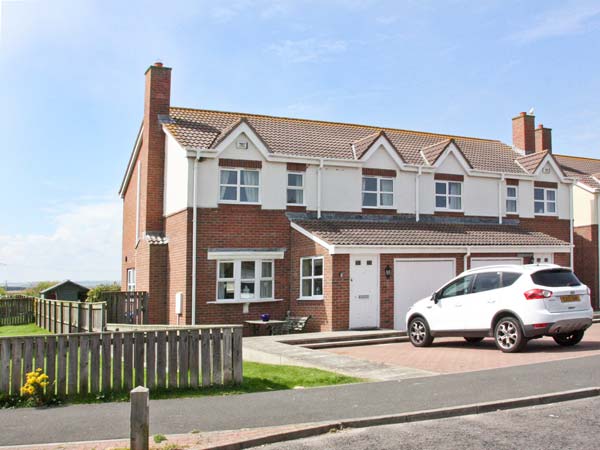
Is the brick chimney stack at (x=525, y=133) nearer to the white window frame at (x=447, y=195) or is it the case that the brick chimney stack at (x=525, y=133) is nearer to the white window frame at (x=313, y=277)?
the white window frame at (x=447, y=195)

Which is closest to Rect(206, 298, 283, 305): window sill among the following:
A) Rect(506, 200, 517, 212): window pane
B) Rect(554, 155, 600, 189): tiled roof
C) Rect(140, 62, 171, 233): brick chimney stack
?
Rect(140, 62, 171, 233): brick chimney stack

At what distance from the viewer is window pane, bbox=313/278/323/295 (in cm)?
2094

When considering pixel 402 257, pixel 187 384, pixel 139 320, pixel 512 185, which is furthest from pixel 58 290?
pixel 187 384

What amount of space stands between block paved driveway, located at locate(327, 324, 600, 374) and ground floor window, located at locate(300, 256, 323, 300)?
379cm

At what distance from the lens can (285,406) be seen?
900 cm

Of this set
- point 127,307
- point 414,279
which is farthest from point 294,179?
point 127,307

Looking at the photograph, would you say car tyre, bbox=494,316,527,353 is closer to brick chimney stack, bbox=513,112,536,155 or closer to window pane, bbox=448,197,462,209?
window pane, bbox=448,197,462,209

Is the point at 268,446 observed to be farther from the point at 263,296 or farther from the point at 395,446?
the point at 263,296

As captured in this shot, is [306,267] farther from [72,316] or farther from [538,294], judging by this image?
[538,294]

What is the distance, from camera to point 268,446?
721cm

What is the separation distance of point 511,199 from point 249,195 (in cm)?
1204

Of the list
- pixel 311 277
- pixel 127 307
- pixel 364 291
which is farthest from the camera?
pixel 127 307

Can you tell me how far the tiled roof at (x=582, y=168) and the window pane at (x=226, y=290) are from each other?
18340mm

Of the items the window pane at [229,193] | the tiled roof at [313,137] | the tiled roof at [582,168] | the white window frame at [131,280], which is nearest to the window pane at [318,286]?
the window pane at [229,193]
